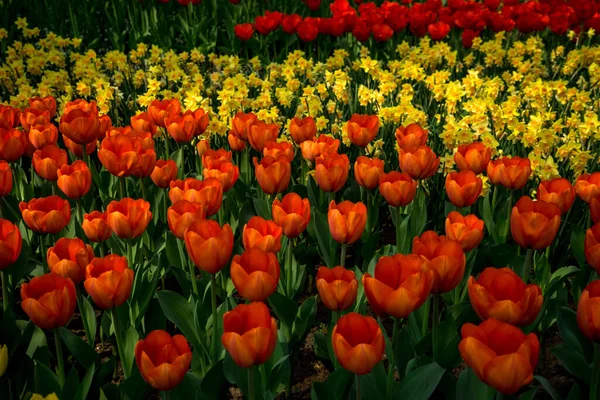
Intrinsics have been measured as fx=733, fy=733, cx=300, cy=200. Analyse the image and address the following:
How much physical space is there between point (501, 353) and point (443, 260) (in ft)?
1.17

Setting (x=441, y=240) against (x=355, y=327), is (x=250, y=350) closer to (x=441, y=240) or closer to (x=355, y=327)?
(x=355, y=327)

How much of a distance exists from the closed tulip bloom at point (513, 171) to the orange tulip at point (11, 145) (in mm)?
1915

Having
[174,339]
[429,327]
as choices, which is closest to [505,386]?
[174,339]

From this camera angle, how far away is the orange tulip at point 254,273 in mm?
1907

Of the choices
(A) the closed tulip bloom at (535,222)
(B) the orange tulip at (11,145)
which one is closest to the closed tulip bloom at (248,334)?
(A) the closed tulip bloom at (535,222)

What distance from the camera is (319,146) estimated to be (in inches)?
119

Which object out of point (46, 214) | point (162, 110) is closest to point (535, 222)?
point (46, 214)

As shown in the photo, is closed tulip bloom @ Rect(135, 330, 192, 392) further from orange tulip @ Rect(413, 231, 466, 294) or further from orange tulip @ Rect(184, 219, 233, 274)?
orange tulip @ Rect(413, 231, 466, 294)

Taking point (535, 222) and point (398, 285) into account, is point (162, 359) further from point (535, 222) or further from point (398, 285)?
point (535, 222)

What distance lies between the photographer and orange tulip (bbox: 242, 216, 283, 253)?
2.16 m

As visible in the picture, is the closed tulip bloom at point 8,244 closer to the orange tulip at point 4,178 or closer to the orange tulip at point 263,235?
the orange tulip at point 4,178

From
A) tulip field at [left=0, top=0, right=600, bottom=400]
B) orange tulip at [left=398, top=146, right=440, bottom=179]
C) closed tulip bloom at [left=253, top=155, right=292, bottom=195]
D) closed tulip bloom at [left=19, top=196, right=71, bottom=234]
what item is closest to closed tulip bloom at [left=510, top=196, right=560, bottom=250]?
tulip field at [left=0, top=0, right=600, bottom=400]

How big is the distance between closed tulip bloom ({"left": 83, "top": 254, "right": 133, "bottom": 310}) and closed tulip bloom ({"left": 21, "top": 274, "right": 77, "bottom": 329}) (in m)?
0.06

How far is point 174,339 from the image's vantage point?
1.74 metres
